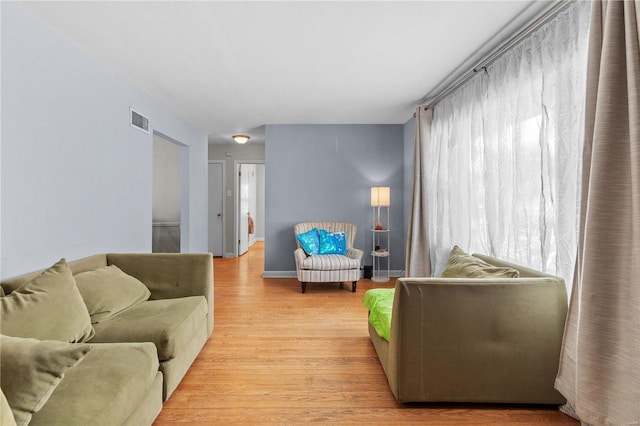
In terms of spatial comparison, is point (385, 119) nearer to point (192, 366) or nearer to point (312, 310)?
point (312, 310)

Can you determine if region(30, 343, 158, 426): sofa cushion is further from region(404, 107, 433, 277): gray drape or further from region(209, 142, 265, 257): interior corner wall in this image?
region(209, 142, 265, 257): interior corner wall

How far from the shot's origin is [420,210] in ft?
13.4

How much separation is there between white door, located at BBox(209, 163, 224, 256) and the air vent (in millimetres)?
3595

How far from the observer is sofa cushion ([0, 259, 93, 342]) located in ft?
5.13

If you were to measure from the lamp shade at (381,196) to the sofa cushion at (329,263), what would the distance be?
3.40ft

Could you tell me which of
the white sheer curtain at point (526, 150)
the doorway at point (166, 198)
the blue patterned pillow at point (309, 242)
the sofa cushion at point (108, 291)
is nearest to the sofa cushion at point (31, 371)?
the sofa cushion at point (108, 291)

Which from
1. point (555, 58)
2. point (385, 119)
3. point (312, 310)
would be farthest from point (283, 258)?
point (555, 58)

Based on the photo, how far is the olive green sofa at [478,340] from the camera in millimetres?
1877

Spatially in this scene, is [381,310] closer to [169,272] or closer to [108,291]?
[169,272]

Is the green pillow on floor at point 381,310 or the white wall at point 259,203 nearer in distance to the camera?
the green pillow on floor at point 381,310

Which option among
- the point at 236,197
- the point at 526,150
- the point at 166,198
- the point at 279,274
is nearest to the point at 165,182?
the point at 166,198

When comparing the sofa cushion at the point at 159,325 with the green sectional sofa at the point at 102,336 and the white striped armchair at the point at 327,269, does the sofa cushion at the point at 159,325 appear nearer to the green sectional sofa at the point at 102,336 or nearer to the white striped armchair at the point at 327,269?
the green sectional sofa at the point at 102,336

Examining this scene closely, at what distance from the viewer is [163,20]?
228 cm

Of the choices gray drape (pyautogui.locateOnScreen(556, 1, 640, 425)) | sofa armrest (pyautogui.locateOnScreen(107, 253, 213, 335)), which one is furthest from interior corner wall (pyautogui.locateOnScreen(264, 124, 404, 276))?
gray drape (pyautogui.locateOnScreen(556, 1, 640, 425))
